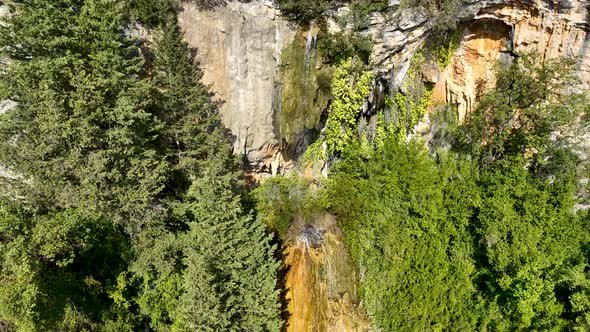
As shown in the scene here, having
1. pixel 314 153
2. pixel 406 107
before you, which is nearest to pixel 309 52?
pixel 314 153

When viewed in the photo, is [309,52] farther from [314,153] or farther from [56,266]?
[56,266]

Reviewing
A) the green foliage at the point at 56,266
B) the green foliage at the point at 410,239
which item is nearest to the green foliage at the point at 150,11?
the green foliage at the point at 56,266

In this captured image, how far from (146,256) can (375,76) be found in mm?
11544

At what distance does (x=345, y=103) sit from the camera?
15.0 meters

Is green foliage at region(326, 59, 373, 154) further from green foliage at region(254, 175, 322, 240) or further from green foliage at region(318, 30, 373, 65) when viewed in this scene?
green foliage at region(254, 175, 322, 240)

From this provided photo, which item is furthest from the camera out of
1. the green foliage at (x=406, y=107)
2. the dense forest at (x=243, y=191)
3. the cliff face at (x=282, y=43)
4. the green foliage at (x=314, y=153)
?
the green foliage at (x=406, y=107)

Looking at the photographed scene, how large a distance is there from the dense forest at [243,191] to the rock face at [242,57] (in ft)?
1.73

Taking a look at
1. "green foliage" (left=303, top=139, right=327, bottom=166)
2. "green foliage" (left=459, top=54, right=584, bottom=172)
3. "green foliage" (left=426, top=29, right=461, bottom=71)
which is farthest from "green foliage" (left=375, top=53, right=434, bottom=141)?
"green foliage" (left=303, top=139, right=327, bottom=166)

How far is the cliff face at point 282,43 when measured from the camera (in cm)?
1320

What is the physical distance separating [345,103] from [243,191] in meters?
5.88

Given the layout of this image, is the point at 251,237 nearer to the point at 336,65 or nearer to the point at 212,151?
the point at 212,151

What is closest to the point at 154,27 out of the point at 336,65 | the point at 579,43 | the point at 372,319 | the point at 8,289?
the point at 336,65

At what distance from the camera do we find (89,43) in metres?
9.95

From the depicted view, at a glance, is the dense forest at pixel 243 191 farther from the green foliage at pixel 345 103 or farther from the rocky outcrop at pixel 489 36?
the rocky outcrop at pixel 489 36
